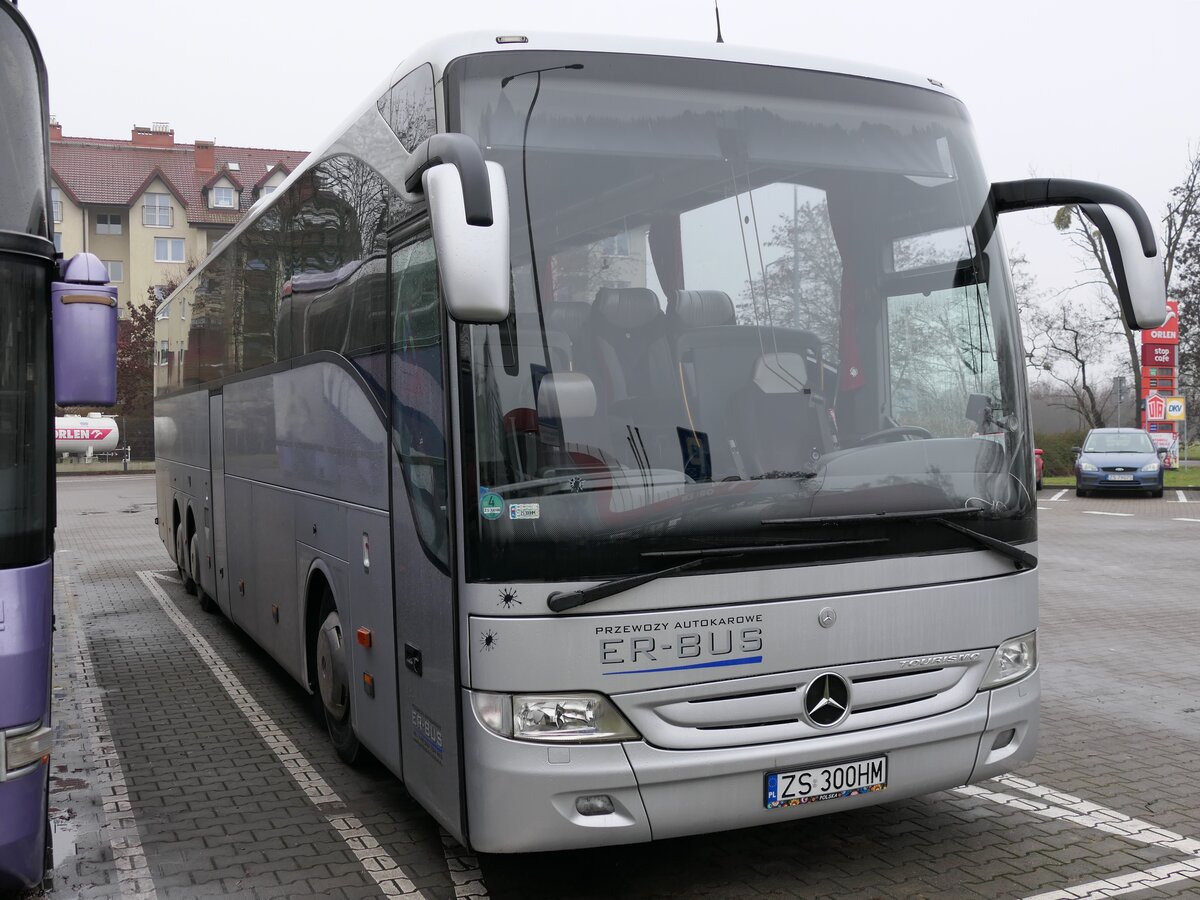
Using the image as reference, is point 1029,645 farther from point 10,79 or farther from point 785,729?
point 10,79

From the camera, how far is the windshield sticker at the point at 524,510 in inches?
163

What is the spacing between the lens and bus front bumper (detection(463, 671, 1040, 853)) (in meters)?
4.12

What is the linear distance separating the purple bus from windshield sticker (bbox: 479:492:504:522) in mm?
1486

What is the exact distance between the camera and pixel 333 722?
6.65 m

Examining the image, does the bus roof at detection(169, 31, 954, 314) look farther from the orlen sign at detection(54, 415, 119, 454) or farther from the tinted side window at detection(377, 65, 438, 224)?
the orlen sign at detection(54, 415, 119, 454)

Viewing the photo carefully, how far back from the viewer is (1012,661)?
4898 mm

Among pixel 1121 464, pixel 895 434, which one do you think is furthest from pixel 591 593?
pixel 1121 464

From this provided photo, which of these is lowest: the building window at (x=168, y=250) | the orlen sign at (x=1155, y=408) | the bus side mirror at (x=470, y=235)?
the orlen sign at (x=1155, y=408)

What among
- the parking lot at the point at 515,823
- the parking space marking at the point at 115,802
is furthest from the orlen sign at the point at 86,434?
the parking space marking at the point at 115,802

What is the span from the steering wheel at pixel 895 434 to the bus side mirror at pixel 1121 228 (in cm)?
105

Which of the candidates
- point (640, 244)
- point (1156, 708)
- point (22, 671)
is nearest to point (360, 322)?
point (640, 244)

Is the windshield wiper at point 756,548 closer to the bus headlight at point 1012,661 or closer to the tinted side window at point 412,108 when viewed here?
the bus headlight at point 1012,661

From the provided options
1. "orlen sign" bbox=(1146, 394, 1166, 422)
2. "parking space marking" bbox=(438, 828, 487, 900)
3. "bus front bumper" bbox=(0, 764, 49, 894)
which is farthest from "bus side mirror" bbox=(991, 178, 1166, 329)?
"orlen sign" bbox=(1146, 394, 1166, 422)

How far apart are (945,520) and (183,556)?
393 inches
